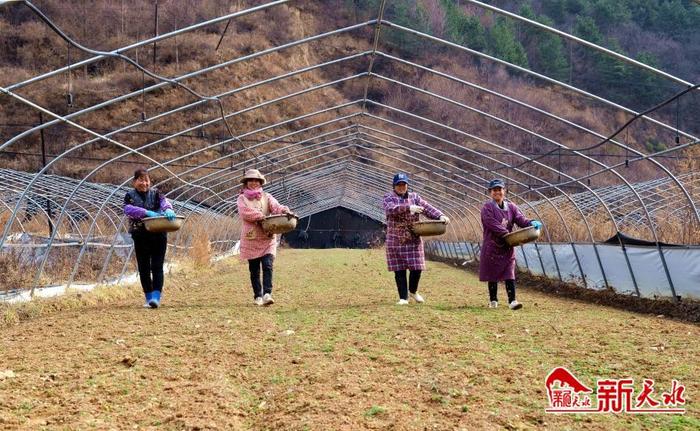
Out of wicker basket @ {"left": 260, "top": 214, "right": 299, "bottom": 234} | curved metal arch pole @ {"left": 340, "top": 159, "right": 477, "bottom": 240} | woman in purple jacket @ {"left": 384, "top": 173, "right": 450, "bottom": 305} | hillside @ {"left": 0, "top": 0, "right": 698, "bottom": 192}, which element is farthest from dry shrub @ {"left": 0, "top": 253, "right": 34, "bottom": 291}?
curved metal arch pole @ {"left": 340, "top": 159, "right": 477, "bottom": 240}

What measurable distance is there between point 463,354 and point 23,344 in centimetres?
335

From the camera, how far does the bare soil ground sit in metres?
3.33

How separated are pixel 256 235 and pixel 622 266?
18.4 feet

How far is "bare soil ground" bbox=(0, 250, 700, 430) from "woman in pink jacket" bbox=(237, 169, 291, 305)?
0.33 metres

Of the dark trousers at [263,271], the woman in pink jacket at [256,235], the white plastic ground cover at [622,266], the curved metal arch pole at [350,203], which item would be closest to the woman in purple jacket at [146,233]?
the woman in pink jacket at [256,235]

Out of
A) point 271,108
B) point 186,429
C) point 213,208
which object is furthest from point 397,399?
point 271,108

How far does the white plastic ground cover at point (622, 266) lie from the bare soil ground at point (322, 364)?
1166mm

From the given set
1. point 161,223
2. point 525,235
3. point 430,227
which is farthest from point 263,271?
point 525,235

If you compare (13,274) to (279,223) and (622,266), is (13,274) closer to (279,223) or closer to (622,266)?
(279,223)

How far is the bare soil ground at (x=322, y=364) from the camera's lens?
333cm

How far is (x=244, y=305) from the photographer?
27.1 ft

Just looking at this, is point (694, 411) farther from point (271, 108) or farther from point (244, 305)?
point (271, 108)

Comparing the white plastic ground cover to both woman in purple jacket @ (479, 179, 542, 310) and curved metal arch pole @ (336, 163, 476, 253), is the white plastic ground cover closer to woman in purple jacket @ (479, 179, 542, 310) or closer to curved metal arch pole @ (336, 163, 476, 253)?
woman in purple jacket @ (479, 179, 542, 310)

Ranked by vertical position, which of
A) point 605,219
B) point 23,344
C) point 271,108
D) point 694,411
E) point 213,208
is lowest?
point 694,411
